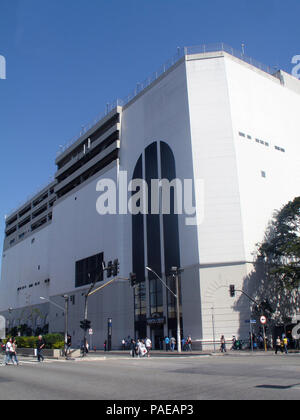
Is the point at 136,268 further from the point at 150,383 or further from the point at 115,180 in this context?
the point at 150,383

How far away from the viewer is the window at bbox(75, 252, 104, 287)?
65250 millimetres

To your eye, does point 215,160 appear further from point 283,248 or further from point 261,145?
point 283,248

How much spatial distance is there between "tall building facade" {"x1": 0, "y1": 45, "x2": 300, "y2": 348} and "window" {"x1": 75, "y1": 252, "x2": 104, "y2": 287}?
18cm

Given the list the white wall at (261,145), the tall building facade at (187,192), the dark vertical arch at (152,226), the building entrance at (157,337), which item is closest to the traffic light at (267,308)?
the tall building facade at (187,192)

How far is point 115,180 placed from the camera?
65375 mm

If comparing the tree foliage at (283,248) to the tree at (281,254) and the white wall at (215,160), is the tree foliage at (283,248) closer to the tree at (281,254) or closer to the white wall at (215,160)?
the tree at (281,254)

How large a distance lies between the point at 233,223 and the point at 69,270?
37.1 m

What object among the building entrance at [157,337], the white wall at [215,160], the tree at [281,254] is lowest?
the building entrance at [157,337]

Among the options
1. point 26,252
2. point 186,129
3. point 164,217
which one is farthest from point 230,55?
point 26,252

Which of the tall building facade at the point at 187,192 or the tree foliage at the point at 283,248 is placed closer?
the tree foliage at the point at 283,248

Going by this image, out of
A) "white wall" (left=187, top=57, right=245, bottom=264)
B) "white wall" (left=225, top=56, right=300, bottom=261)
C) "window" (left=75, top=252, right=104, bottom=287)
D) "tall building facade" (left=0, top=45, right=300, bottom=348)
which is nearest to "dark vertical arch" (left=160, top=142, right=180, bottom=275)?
"tall building facade" (left=0, top=45, right=300, bottom=348)

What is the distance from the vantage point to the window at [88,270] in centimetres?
6525

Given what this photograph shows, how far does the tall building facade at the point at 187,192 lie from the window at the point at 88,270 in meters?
0.18

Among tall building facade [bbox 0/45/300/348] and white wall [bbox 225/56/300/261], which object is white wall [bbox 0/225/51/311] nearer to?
tall building facade [bbox 0/45/300/348]
